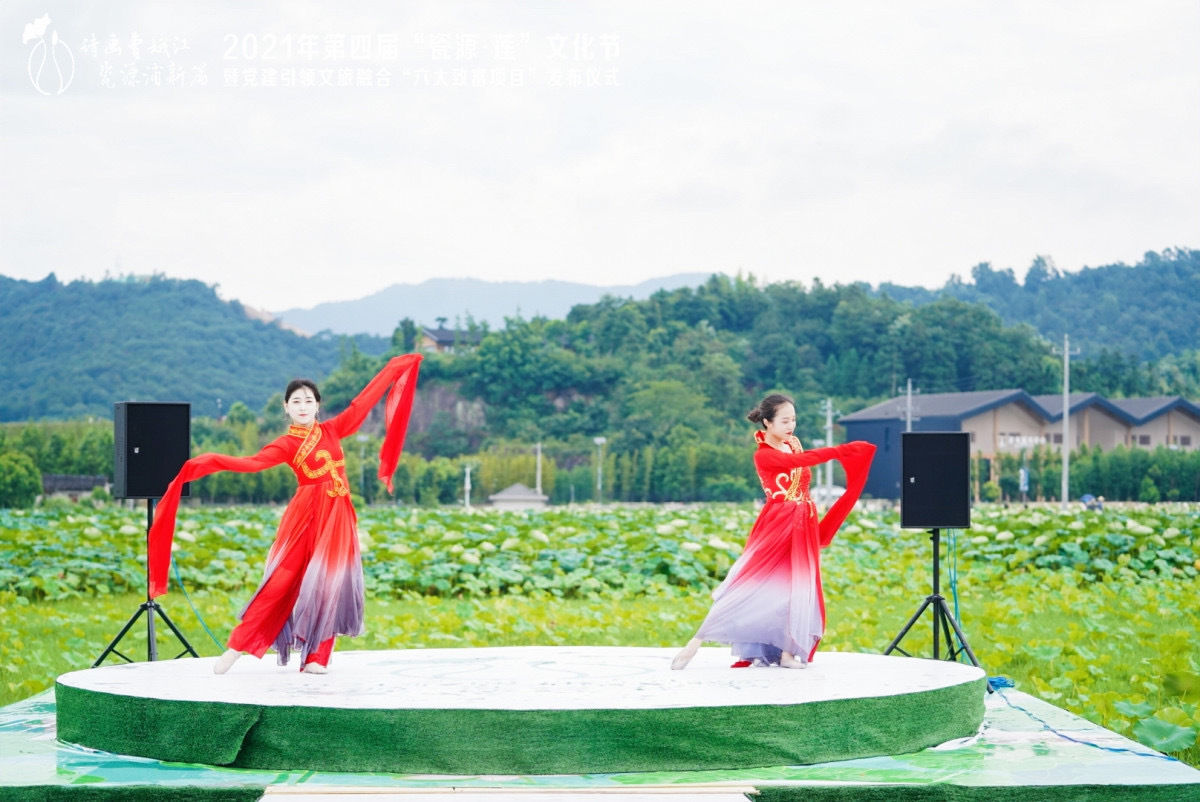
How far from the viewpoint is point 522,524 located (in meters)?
17.5

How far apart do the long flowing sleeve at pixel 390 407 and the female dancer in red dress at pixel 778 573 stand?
1562mm

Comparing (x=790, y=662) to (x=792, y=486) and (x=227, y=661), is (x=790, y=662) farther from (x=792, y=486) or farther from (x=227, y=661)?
(x=227, y=661)

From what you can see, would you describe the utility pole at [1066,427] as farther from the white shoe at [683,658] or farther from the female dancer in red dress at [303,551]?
the female dancer in red dress at [303,551]

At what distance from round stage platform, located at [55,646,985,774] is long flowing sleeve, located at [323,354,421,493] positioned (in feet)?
3.61

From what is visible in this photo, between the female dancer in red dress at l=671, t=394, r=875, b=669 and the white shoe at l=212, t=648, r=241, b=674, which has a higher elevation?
the female dancer in red dress at l=671, t=394, r=875, b=669

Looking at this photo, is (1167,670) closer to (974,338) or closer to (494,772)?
(494,772)

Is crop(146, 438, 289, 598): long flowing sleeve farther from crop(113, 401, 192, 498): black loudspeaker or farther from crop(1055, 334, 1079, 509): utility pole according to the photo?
crop(1055, 334, 1079, 509): utility pole

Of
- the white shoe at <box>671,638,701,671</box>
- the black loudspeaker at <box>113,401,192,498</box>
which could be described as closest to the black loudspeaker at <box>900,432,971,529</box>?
the white shoe at <box>671,638,701,671</box>

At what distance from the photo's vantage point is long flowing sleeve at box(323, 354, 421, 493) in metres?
6.09

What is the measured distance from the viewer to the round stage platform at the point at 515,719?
483cm

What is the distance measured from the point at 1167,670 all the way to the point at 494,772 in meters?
4.39

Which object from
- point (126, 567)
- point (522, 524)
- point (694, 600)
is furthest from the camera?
point (522, 524)

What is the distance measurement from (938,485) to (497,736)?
9.61 ft

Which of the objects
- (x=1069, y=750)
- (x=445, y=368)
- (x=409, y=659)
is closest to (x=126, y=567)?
(x=409, y=659)
